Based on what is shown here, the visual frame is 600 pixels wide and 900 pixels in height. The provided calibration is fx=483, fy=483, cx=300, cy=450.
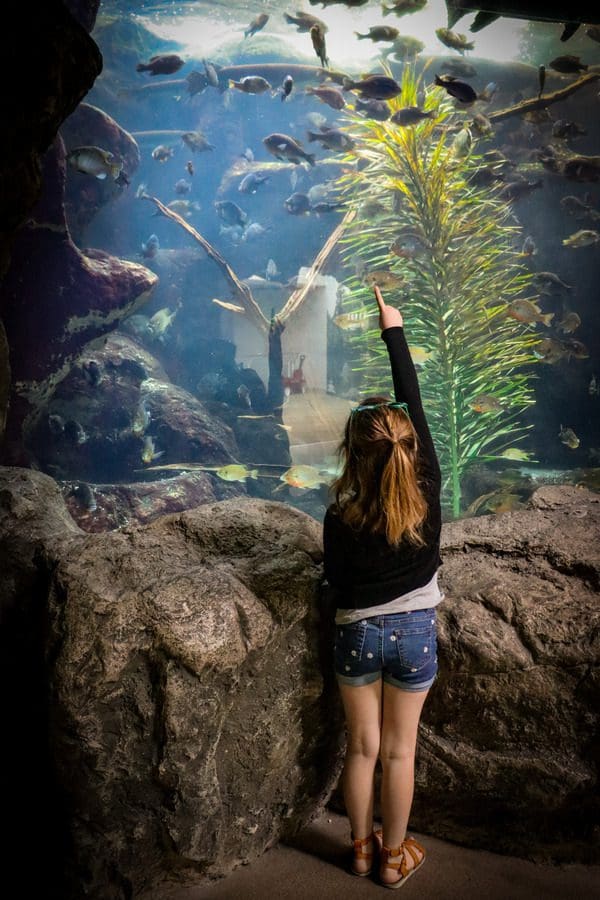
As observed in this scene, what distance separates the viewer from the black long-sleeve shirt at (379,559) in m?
1.65

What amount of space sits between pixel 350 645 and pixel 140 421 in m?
8.79

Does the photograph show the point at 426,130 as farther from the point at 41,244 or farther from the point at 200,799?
the point at 200,799

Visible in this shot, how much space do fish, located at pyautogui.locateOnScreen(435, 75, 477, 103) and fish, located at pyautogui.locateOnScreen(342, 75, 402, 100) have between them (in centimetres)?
60

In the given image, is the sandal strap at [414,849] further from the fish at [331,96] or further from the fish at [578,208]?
the fish at [578,208]

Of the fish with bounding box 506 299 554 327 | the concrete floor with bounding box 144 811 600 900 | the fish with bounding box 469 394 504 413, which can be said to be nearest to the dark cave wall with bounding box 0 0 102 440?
the concrete floor with bounding box 144 811 600 900

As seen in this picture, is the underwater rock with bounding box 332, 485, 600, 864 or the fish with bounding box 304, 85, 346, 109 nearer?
the underwater rock with bounding box 332, 485, 600, 864

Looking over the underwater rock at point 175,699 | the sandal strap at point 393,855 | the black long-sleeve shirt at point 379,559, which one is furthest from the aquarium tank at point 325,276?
the sandal strap at point 393,855

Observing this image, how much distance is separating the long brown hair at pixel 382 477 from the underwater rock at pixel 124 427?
7965 millimetres

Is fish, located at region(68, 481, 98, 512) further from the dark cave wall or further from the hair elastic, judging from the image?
the hair elastic

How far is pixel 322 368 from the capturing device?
401 inches

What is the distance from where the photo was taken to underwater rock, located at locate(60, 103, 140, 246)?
9.05m

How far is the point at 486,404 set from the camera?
5984 millimetres

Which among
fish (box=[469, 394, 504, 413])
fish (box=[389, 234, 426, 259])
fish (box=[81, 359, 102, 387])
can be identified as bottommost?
fish (box=[469, 394, 504, 413])

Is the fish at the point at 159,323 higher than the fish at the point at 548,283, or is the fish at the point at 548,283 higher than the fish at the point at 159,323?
the fish at the point at 159,323
